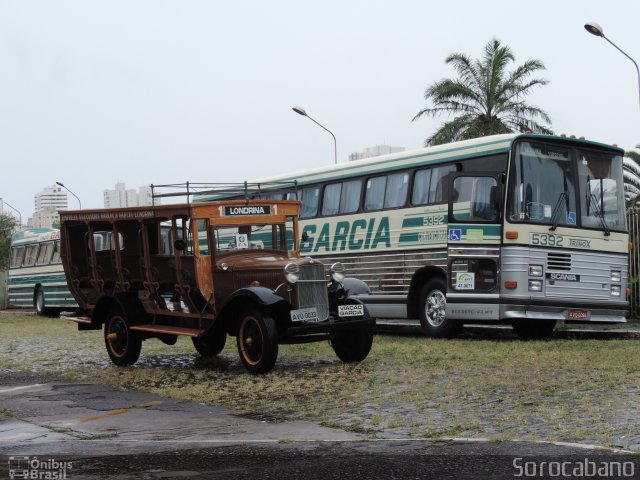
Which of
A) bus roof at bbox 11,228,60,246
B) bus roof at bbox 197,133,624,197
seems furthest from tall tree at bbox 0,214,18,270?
bus roof at bbox 197,133,624,197

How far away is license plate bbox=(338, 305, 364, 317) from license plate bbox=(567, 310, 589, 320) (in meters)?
5.16

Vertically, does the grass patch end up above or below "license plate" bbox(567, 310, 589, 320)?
below

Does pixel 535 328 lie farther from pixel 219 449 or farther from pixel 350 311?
pixel 219 449

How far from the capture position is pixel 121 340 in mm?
15172

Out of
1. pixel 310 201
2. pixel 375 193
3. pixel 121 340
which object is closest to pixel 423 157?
pixel 375 193

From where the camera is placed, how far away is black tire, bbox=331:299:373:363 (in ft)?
45.3

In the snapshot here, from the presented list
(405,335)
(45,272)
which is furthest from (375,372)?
(45,272)

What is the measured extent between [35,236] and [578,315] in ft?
84.7

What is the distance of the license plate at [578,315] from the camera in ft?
56.4

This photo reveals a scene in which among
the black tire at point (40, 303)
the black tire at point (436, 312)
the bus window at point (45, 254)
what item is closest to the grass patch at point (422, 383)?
the black tire at point (436, 312)

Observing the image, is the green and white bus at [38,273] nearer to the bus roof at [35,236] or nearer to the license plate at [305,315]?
the bus roof at [35,236]

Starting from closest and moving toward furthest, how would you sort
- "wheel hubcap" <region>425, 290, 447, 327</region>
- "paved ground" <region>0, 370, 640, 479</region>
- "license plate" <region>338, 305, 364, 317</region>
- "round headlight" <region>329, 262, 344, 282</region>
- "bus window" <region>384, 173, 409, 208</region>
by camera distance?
"paved ground" <region>0, 370, 640, 479</region> < "license plate" <region>338, 305, 364, 317</region> < "round headlight" <region>329, 262, 344, 282</region> < "wheel hubcap" <region>425, 290, 447, 327</region> < "bus window" <region>384, 173, 409, 208</region>

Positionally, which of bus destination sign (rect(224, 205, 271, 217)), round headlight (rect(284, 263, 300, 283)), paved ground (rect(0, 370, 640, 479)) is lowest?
paved ground (rect(0, 370, 640, 479))

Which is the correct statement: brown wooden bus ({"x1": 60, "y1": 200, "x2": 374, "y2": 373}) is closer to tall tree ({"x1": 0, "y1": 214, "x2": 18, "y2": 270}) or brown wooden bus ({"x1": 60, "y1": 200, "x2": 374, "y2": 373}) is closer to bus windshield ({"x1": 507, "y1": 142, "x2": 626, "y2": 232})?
bus windshield ({"x1": 507, "y1": 142, "x2": 626, "y2": 232})
